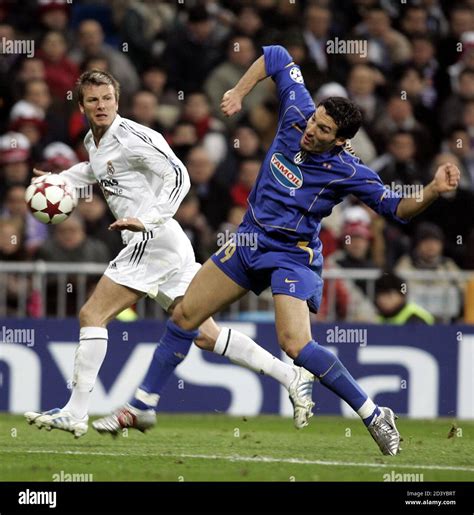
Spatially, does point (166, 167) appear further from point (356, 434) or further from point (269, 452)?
point (356, 434)

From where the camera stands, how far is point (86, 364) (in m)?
9.09

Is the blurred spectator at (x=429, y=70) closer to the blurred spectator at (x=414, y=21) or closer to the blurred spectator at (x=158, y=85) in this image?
the blurred spectator at (x=414, y=21)

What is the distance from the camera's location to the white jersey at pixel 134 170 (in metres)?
9.15

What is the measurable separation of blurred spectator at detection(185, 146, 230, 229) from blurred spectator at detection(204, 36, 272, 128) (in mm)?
1152

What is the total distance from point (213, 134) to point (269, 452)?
235 inches

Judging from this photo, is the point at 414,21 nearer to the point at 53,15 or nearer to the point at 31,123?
the point at 53,15

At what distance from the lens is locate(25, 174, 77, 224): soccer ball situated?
9.34 m

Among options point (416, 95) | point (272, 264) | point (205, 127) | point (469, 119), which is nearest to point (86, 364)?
point (272, 264)

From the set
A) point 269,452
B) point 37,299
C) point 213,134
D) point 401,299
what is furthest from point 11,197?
point 269,452

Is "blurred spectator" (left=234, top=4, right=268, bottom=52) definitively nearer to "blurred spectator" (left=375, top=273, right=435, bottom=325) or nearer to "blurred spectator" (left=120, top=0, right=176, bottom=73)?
"blurred spectator" (left=120, top=0, right=176, bottom=73)

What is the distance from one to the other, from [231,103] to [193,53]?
262 inches

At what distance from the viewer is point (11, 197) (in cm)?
1330

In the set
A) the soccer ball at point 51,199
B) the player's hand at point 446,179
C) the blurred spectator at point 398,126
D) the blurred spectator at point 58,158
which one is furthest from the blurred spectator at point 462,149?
the player's hand at point 446,179

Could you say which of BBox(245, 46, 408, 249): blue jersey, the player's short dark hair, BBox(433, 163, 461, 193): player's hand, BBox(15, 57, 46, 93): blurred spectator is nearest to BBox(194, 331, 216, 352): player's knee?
BBox(245, 46, 408, 249): blue jersey
